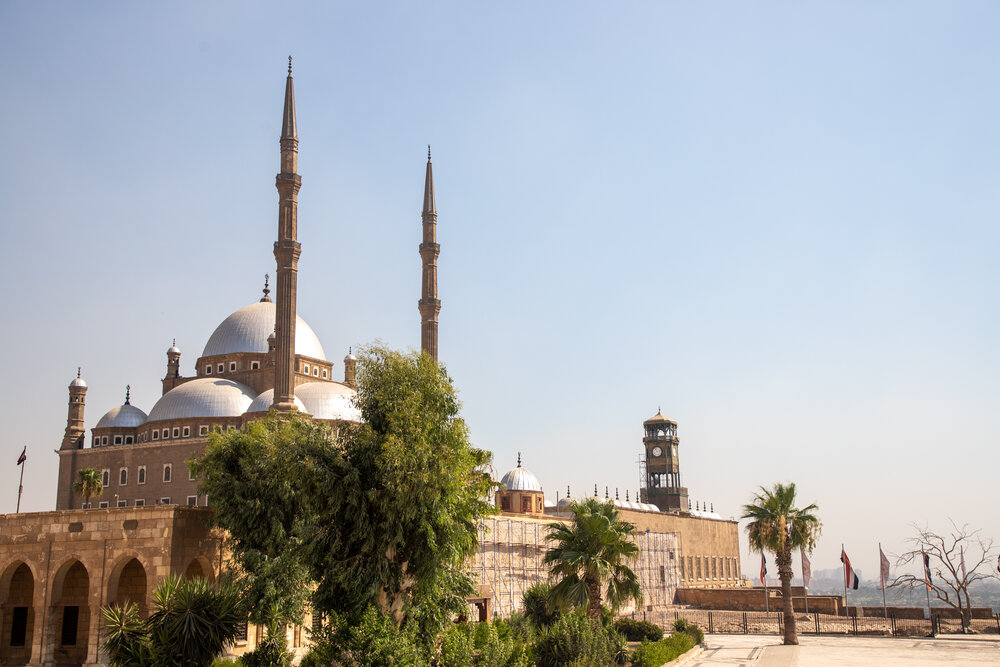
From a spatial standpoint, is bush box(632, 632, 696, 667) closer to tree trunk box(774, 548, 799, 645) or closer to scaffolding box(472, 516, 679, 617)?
tree trunk box(774, 548, 799, 645)

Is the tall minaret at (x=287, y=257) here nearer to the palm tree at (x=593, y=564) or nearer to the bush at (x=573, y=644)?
the palm tree at (x=593, y=564)

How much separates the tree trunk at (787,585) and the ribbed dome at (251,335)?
104ft

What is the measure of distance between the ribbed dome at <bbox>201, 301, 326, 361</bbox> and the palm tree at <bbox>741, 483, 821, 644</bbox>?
102 ft

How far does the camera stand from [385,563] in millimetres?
19297

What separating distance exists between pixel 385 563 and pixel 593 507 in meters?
7.19

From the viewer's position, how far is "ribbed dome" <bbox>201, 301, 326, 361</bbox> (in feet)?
175

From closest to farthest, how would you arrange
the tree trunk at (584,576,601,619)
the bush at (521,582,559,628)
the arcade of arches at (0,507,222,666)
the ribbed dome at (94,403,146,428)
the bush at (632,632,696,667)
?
the bush at (632,632,696,667), the tree trunk at (584,576,601,619), the arcade of arches at (0,507,222,666), the bush at (521,582,559,628), the ribbed dome at (94,403,146,428)

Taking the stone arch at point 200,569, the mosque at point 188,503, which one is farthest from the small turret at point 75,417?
the stone arch at point 200,569

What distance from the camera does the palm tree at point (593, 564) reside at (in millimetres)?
23016

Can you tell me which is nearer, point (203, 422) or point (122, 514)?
point (122, 514)

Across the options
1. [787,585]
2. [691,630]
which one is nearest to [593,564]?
[691,630]

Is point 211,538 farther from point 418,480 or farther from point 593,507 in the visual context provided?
point 593,507

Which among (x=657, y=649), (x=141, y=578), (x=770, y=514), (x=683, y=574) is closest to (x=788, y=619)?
(x=770, y=514)

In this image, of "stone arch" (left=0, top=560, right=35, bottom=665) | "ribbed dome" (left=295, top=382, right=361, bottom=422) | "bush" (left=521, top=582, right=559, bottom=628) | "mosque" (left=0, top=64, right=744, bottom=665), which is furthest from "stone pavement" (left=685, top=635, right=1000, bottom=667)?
"ribbed dome" (left=295, top=382, right=361, bottom=422)
